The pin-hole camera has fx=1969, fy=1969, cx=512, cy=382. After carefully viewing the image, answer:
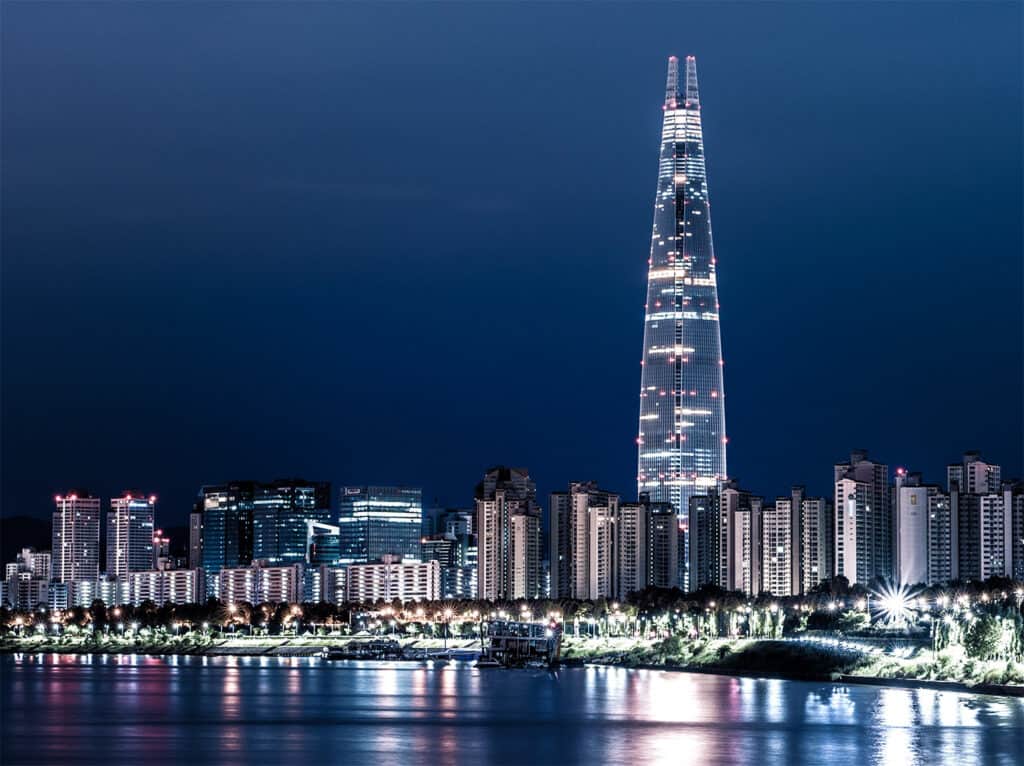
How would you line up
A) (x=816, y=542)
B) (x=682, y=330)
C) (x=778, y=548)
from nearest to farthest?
(x=816, y=542) < (x=778, y=548) < (x=682, y=330)

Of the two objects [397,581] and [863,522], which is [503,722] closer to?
[863,522]

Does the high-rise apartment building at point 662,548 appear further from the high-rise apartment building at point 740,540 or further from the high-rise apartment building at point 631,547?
the high-rise apartment building at point 740,540

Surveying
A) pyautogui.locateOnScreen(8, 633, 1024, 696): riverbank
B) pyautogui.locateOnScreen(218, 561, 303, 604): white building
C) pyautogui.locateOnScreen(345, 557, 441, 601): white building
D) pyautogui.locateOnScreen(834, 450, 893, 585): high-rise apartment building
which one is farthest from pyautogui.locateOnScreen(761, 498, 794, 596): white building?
pyautogui.locateOnScreen(218, 561, 303, 604): white building

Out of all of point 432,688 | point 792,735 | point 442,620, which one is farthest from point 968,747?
point 442,620

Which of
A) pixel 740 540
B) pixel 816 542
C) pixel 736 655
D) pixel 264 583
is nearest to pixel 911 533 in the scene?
pixel 816 542

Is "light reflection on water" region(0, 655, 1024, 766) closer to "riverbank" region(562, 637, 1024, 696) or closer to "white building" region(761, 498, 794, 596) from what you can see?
"riverbank" region(562, 637, 1024, 696)

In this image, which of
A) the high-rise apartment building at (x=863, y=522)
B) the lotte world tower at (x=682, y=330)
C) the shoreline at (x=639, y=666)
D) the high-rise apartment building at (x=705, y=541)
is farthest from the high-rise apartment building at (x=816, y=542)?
the lotte world tower at (x=682, y=330)
